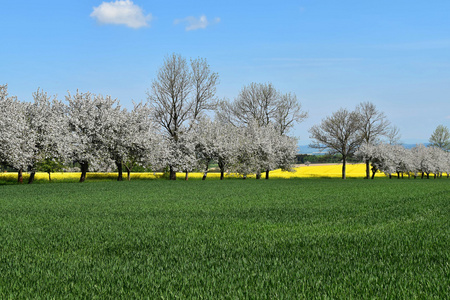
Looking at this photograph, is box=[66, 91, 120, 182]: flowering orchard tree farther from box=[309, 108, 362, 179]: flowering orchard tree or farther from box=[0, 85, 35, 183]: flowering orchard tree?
box=[309, 108, 362, 179]: flowering orchard tree

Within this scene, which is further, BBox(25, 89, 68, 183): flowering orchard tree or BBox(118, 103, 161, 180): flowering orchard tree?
BBox(118, 103, 161, 180): flowering orchard tree

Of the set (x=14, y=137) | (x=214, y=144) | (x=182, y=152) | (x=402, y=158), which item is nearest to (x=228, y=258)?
(x=14, y=137)

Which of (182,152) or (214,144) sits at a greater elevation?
(214,144)

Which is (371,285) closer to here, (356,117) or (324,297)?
(324,297)

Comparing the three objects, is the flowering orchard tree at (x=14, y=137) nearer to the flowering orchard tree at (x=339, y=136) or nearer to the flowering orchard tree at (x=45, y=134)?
the flowering orchard tree at (x=45, y=134)

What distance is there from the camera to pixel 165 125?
5075cm

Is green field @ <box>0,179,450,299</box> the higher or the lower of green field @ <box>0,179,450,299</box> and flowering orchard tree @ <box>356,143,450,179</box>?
the lower

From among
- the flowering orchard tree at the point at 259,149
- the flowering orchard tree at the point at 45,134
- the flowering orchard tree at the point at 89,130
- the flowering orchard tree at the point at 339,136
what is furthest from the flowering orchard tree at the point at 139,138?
the flowering orchard tree at the point at 339,136

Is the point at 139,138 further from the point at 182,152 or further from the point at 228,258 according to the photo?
the point at 228,258

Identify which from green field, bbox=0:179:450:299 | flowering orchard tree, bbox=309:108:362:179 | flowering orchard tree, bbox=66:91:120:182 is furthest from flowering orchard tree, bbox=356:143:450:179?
green field, bbox=0:179:450:299

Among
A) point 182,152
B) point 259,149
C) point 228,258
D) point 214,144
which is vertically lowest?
point 228,258

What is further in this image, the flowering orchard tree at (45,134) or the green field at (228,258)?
the flowering orchard tree at (45,134)

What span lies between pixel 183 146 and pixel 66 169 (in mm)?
15134

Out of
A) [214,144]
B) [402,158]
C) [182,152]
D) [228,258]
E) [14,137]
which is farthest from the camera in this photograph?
[402,158]
